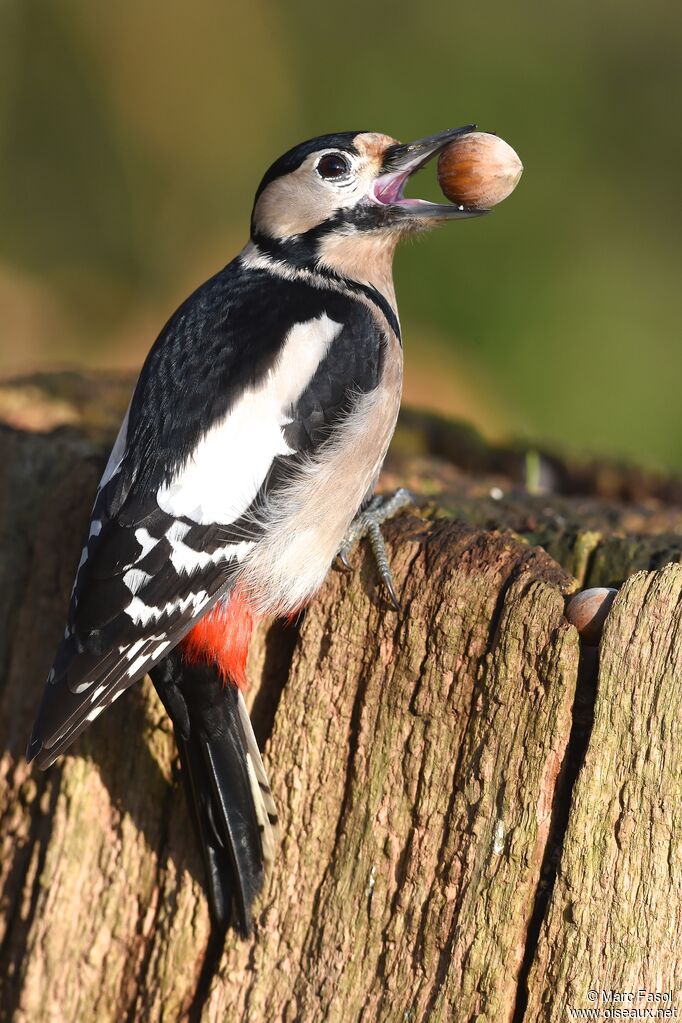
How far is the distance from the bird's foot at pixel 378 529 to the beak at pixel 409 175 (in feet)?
2.56

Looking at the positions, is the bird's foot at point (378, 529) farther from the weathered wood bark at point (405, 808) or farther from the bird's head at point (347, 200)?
the bird's head at point (347, 200)

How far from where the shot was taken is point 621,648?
7.11 ft

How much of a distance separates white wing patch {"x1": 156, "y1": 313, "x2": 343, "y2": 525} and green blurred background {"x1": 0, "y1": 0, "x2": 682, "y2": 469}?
406cm

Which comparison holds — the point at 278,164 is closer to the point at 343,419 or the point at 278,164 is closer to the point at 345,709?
the point at 343,419

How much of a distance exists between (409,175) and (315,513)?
1113 millimetres

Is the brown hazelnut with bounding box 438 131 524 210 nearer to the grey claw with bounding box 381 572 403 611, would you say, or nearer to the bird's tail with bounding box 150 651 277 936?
the grey claw with bounding box 381 572 403 611

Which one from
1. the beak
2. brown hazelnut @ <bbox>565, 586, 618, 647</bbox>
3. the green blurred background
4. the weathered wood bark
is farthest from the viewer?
the green blurred background

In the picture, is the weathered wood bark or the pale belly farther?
the pale belly

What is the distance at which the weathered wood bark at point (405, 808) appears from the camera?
2.11 meters

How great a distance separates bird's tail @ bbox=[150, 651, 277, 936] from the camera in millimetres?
2449

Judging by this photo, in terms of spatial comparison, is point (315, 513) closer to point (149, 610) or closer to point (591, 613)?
point (149, 610)

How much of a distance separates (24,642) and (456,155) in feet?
5.74

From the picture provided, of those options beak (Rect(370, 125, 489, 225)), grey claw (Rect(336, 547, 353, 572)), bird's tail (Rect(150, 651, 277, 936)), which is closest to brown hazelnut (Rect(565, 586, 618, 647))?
grey claw (Rect(336, 547, 353, 572))

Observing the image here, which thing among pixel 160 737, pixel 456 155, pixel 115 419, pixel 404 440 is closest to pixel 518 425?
pixel 404 440
